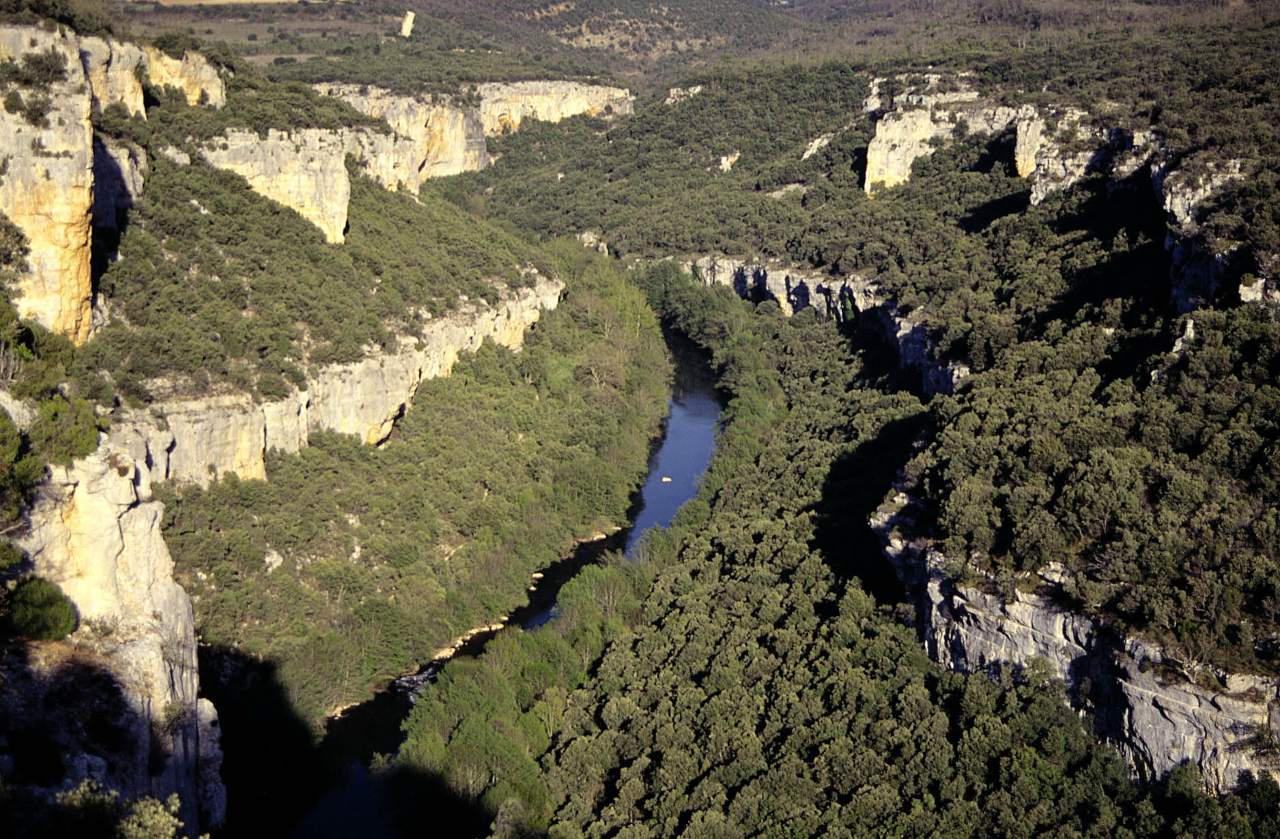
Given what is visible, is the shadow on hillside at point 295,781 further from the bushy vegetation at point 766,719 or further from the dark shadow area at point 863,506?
the dark shadow area at point 863,506

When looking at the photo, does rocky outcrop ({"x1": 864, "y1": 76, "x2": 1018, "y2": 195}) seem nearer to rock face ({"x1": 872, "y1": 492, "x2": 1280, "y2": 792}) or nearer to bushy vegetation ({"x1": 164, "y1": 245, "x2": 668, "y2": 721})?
bushy vegetation ({"x1": 164, "y1": 245, "x2": 668, "y2": 721})

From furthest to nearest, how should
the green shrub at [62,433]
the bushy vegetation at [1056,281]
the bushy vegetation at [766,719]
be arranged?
the bushy vegetation at [1056,281] → the bushy vegetation at [766,719] → the green shrub at [62,433]

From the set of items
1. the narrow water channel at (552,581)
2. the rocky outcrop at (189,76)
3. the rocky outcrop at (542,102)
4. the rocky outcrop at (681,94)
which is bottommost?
the narrow water channel at (552,581)

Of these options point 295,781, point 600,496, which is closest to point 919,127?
point 600,496

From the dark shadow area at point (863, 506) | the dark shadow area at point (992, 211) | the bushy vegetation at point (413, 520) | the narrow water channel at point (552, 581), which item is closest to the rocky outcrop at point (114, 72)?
the bushy vegetation at point (413, 520)

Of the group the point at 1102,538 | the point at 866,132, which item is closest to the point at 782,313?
the point at 866,132

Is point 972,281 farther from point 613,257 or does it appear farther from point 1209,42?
point 613,257

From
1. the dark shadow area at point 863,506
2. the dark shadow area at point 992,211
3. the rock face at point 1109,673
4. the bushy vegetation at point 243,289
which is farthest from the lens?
the dark shadow area at point 992,211
